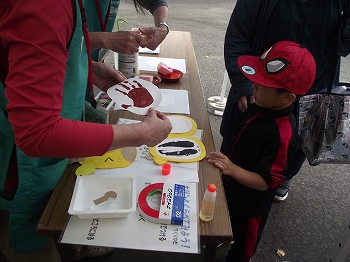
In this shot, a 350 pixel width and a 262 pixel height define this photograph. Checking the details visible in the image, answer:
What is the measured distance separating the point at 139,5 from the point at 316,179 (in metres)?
1.88

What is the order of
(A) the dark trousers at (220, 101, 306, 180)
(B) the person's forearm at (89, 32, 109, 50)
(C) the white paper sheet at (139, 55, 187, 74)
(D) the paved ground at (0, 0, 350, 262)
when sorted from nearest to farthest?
(B) the person's forearm at (89, 32, 109, 50) < (A) the dark trousers at (220, 101, 306, 180) < (D) the paved ground at (0, 0, 350, 262) < (C) the white paper sheet at (139, 55, 187, 74)

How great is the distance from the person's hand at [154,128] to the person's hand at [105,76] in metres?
0.38

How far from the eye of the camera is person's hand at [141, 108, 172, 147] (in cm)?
84

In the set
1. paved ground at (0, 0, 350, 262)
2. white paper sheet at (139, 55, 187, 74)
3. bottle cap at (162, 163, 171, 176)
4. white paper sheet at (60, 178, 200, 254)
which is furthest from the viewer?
white paper sheet at (139, 55, 187, 74)

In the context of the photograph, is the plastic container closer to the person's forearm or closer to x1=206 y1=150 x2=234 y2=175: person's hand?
x1=206 y1=150 x2=234 y2=175: person's hand

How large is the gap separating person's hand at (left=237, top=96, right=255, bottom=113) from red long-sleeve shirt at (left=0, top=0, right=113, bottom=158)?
2.85 feet

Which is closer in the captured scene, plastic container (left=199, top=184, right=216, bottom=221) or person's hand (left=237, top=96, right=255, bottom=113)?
plastic container (left=199, top=184, right=216, bottom=221)

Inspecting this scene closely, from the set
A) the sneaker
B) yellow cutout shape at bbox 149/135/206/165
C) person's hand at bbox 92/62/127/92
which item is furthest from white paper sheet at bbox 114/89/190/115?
the sneaker

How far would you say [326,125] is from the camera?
128cm

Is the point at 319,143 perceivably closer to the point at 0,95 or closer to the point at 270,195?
the point at 270,195

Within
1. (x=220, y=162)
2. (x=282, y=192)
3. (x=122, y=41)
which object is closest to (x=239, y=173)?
(x=220, y=162)

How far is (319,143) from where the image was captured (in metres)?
1.31

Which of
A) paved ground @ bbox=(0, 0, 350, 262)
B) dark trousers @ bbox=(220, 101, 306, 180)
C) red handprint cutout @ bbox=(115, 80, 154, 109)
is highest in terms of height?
red handprint cutout @ bbox=(115, 80, 154, 109)

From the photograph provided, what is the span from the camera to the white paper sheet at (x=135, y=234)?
28.5 inches
